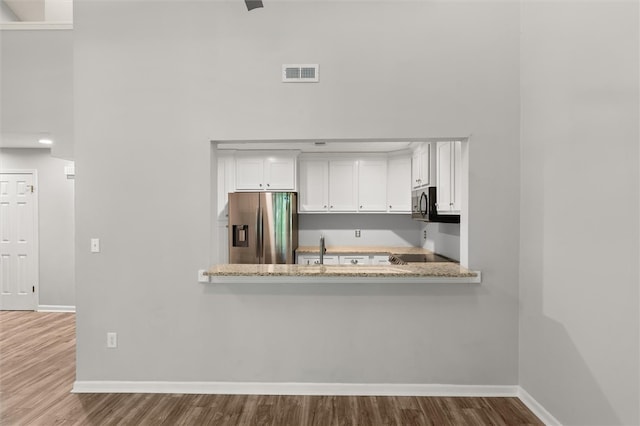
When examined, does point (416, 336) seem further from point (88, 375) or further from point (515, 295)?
point (88, 375)

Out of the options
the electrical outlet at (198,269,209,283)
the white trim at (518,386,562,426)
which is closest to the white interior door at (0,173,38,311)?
Answer: the electrical outlet at (198,269,209,283)

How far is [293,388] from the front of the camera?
9.20 feet

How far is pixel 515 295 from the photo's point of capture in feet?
9.07

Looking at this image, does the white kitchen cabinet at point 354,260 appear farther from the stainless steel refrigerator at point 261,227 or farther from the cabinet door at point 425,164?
the cabinet door at point 425,164

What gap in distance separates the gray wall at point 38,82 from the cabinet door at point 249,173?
201 centimetres

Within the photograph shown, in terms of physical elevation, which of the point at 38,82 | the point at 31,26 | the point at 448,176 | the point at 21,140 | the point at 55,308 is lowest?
the point at 55,308

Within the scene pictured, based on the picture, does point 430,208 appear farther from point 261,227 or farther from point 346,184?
point 261,227

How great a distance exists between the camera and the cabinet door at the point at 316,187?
5.46 m

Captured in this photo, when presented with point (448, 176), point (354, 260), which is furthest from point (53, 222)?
point (448, 176)

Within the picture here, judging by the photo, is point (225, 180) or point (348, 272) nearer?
point (348, 272)

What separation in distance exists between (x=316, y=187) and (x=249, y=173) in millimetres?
975

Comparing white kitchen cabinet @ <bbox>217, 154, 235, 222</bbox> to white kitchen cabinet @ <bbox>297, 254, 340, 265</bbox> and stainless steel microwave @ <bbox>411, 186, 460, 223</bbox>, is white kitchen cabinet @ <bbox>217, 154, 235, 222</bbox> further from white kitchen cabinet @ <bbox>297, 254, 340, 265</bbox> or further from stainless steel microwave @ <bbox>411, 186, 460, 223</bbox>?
stainless steel microwave @ <bbox>411, 186, 460, 223</bbox>

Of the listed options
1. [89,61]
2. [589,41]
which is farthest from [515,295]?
[89,61]

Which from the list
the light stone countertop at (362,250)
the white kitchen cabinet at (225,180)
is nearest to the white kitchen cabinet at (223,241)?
the white kitchen cabinet at (225,180)
